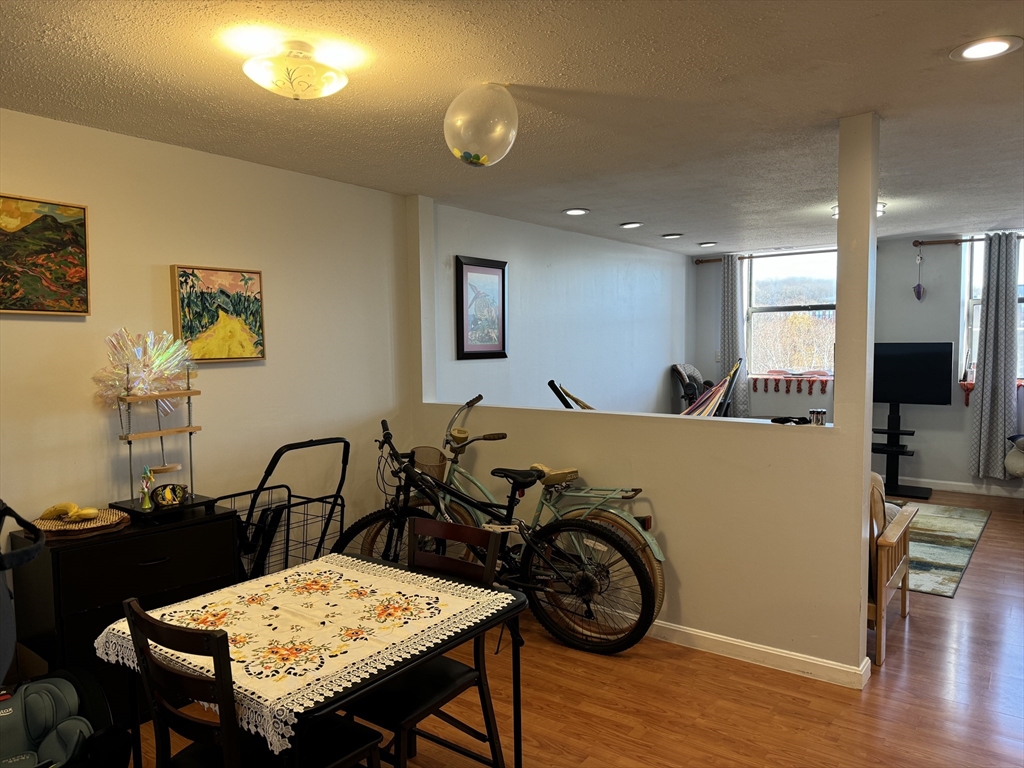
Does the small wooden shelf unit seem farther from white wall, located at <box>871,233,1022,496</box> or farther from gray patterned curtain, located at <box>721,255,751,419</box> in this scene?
white wall, located at <box>871,233,1022,496</box>

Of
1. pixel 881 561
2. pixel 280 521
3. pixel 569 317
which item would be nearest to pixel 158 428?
pixel 280 521

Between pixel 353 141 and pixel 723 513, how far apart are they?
2312 millimetres

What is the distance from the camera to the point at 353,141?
3.00m

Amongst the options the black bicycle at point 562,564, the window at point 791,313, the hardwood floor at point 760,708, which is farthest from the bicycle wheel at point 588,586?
the window at point 791,313

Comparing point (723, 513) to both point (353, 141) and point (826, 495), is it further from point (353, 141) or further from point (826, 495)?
point (353, 141)

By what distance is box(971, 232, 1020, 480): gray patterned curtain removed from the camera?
19.2 ft

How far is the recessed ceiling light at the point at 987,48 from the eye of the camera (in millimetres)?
1994

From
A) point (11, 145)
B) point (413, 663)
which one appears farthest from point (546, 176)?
point (413, 663)

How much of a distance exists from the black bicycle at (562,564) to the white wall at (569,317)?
1.13m

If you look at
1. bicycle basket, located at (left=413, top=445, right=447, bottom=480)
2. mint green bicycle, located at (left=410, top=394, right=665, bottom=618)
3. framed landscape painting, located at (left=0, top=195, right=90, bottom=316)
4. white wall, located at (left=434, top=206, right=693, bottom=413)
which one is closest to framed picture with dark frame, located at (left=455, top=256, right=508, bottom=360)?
white wall, located at (left=434, top=206, right=693, bottom=413)

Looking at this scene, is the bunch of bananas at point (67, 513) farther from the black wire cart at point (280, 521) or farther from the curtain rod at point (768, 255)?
the curtain rod at point (768, 255)

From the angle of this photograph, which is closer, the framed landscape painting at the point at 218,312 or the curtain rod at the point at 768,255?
the framed landscape painting at the point at 218,312

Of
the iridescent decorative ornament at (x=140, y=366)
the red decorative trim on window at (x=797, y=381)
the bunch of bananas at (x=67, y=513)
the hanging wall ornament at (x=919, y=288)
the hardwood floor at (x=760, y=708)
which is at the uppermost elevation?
the hanging wall ornament at (x=919, y=288)

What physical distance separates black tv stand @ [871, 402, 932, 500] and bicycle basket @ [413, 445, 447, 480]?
14.2 feet
